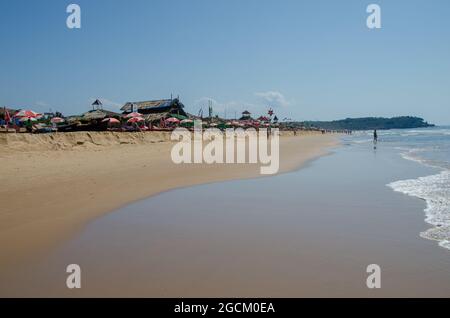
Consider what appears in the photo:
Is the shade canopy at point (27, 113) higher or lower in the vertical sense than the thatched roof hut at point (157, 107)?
lower

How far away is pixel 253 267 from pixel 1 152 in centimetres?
1518

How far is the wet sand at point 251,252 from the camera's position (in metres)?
3.52

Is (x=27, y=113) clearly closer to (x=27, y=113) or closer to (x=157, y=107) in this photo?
(x=27, y=113)

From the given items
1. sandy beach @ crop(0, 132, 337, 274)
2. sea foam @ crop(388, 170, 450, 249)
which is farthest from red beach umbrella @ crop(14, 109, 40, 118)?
sea foam @ crop(388, 170, 450, 249)

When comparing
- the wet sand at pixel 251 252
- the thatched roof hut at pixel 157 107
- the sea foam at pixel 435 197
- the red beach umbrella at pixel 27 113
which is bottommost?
the wet sand at pixel 251 252

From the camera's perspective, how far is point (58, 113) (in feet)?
157

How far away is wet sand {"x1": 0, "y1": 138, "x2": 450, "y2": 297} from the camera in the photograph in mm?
3518

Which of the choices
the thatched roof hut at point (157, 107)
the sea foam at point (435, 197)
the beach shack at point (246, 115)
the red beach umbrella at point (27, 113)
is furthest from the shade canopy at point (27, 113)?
the beach shack at point (246, 115)

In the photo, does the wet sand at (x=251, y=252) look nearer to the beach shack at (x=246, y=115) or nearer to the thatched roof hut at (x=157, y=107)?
the thatched roof hut at (x=157, y=107)

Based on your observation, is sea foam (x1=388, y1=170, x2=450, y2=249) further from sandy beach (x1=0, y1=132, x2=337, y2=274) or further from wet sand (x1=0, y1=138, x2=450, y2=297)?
sandy beach (x1=0, y1=132, x2=337, y2=274)

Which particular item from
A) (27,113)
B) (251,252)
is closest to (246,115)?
(27,113)

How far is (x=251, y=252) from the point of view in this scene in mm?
4523
